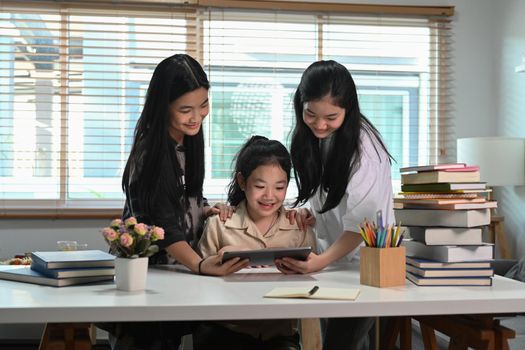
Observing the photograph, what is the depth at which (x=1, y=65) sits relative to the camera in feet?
15.8

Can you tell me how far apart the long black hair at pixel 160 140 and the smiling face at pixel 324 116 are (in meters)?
0.30

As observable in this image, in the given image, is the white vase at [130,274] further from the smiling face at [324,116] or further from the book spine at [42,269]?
the smiling face at [324,116]

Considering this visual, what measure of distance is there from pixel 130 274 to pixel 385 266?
57 centimetres

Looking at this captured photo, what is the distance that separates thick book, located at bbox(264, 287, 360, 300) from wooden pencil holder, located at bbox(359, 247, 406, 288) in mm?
87

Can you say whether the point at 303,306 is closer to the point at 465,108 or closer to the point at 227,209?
the point at 227,209

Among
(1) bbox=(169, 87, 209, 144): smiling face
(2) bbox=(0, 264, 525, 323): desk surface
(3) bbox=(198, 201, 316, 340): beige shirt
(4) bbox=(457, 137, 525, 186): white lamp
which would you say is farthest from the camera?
(4) bbox=(457, 137, 525, 186): white lamp

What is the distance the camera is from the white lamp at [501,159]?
440cm

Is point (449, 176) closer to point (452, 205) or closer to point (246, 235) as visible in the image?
point (452, 205)

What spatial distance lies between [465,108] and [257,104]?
1.51 meters

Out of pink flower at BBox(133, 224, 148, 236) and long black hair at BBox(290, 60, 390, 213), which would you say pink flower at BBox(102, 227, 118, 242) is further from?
long black hair at BBox(290, 60, 390, 213)

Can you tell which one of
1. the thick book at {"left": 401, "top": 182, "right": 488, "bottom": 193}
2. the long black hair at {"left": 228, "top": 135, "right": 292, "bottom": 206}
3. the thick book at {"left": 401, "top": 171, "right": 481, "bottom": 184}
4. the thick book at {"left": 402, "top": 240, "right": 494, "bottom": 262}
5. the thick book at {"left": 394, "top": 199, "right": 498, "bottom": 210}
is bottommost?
the thick book at {"left": 402, "top": 240, "right": 494, "bottom": 262}

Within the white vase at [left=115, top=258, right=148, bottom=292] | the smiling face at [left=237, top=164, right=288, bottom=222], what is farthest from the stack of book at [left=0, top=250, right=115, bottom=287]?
the smiling face at [left=237, top=164, right=288, bottom=222]

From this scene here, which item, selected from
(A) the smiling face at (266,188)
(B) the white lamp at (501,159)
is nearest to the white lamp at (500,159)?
(B) the white lamp at (501,159)

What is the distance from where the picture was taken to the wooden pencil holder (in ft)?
5.41
